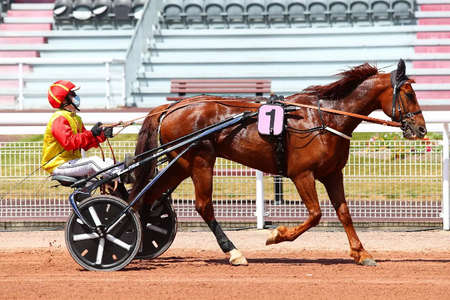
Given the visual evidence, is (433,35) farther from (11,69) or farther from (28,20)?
(28,20)

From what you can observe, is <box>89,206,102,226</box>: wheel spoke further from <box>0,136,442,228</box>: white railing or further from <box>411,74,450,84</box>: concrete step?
<box>411,74,450,84</box>: concrete step

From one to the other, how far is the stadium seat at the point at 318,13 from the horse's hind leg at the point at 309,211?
14149 millimetres

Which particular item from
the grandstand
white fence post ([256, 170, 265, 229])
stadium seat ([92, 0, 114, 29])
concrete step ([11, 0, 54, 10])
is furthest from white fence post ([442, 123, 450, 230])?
concrete step ([11, 0, 54, 10])

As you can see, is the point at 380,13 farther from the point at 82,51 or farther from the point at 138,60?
the point at 82,51

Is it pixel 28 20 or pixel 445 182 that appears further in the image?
pixel 28 20

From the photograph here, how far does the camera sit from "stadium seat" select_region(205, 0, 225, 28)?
72.5 ft

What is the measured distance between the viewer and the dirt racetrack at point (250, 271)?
6.81 metres

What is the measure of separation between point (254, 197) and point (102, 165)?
3.17 m

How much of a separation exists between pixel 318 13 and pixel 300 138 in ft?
46.0

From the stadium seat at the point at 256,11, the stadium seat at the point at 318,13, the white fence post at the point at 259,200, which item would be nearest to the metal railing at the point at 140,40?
the stadium seat at the point at 256,11

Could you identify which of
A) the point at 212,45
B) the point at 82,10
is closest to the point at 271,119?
the point at 212,45

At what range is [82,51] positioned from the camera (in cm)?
2181

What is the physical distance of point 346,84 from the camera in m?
8.28

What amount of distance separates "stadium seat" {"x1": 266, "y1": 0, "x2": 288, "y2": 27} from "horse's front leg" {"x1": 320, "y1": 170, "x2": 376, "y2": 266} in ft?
45.6
